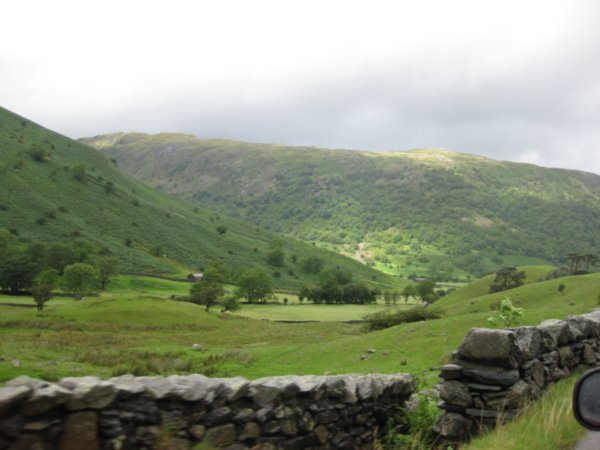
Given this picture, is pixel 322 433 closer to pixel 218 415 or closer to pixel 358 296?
pixel 218 415

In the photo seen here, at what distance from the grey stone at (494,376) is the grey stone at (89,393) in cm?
650

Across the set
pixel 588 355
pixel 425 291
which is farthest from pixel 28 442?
pixel 425 291

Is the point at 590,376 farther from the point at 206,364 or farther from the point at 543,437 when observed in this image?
the point at 206,364

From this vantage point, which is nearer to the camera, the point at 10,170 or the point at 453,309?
the point at 453,309

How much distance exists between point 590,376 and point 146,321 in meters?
68.0

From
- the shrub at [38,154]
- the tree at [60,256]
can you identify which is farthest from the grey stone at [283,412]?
the shrub at [38,154]

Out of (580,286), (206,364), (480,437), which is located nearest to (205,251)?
(580,286)

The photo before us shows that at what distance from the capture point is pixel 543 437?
26.0 feet

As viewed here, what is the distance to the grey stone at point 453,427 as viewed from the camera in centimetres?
921

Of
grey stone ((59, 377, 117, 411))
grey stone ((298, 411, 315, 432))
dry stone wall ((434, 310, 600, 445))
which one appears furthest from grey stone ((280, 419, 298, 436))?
dry stone wall ((434, 310, 600, 445))

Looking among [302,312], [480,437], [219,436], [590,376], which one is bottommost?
[302,312]

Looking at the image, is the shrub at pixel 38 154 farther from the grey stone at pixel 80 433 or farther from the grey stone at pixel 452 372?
the grey stone at pixel 80 433

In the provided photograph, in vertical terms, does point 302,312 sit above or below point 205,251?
below

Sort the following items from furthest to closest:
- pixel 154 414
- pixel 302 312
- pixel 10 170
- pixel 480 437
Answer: pixel 10 170 → pixel 302 312 → pixel 480 437 → pixel 154 414
